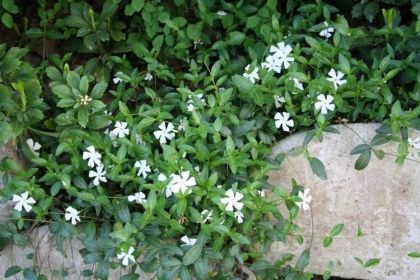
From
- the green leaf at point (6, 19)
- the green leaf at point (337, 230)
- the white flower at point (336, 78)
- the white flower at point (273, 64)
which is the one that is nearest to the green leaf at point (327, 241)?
the green leaf at point (337, 230)

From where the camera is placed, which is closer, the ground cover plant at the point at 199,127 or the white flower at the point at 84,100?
the ground cover plant at the point at 199,127

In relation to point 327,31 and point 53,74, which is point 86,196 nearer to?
point 53,74

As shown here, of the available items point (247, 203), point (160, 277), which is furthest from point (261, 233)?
point (160, 277)

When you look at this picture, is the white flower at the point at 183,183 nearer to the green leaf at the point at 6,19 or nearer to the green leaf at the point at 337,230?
the green leaf at the point at 337,230

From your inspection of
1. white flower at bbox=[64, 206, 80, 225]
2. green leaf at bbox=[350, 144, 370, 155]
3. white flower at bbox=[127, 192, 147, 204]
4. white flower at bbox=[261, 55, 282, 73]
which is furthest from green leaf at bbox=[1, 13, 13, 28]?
green leaf at bbox=[350, 144, 370, 155]

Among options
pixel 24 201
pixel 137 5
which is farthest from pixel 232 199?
pixel 137 5

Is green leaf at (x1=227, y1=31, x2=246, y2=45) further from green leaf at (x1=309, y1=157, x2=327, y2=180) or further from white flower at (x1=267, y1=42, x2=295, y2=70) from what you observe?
green leaf at (x1=309, y1=157, x2=327, y2=180)

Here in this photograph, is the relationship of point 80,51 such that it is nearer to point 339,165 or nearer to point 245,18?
point 245,18

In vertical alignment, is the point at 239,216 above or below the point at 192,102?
below
